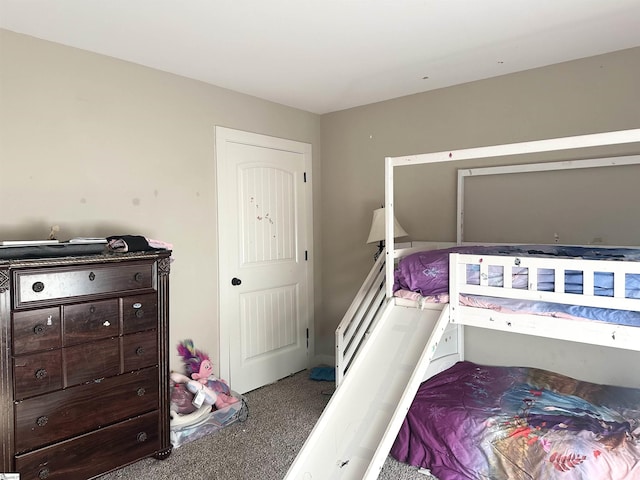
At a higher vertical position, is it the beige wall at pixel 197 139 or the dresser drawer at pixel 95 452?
the beige wall at pixel 197 139

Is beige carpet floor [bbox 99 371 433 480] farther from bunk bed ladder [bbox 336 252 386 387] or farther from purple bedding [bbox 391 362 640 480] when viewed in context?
bunk bed ladder [bbox 336 252 386 387]

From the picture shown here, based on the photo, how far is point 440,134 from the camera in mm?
3291

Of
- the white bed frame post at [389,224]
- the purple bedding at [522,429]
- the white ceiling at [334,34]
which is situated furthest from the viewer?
the white bed frame post at [389,224]

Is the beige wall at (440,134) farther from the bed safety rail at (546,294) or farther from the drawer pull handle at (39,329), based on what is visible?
the drawer pull handle at (39,329)

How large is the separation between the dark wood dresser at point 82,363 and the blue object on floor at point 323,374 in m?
1.45

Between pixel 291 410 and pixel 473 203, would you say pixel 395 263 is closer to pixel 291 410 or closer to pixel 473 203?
pixel 473 203

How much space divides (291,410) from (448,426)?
4.03 feet

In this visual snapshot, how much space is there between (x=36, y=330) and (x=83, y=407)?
45 centimetres

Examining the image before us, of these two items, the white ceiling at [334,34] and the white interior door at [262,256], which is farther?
the white interior door at [262,256]

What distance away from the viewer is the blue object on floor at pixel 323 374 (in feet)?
12.0

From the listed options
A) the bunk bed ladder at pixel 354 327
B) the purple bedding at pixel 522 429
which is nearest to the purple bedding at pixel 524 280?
the bunk bed ladder at pixel 354 327

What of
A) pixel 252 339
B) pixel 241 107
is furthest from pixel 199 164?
pixel 252 339

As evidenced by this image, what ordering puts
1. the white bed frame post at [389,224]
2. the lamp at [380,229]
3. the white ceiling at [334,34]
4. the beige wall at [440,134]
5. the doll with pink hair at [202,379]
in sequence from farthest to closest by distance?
the lamp at [380,229], the doll with pink hair at [202,379], the beige wall at [440,134], the white bed frame post at [389,224], the white ceiling at [334,34]

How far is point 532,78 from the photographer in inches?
113
